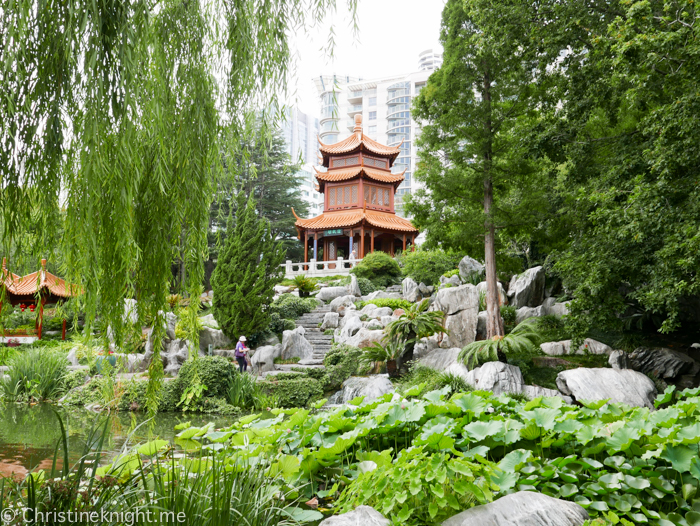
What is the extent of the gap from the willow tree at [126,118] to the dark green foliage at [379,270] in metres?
17.5

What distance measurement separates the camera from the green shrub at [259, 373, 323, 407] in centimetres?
977

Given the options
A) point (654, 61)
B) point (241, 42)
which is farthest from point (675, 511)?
point (654, 61)

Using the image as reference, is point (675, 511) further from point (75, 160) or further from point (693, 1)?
point (693, 1)

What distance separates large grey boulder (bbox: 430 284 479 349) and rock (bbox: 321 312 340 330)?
5153mm

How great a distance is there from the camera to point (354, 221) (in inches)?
945

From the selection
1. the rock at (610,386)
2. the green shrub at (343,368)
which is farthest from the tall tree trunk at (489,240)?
the green shrub at (343,368)

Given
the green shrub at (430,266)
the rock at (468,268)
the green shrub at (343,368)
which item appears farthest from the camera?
the green shrub at (430,266)

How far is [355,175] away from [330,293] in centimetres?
875

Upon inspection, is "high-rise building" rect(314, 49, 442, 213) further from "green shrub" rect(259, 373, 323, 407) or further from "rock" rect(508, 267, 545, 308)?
"green shrub" rect(259, 373, 323, 407)

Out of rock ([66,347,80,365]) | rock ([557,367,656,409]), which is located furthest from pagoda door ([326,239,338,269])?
rock ([557,367,656,409])

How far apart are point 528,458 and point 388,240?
2505cm

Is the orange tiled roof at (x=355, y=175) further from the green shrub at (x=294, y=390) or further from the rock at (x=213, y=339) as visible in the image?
the green shrub at (x=294, y=390)

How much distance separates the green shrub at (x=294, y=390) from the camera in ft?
32.1

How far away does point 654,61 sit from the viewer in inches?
235
